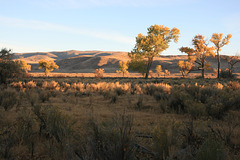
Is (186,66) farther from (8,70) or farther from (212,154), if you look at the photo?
(212,154)

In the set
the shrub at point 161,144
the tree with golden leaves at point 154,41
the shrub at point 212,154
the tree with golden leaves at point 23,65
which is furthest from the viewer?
the tree with golden leaves at point 154,41

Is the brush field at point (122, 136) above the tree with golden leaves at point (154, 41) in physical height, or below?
below

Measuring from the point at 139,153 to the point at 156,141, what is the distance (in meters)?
0.70

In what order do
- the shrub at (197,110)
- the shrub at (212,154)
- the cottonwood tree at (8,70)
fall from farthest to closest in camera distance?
the cottonwood tree at (8,70)
the shrub at (197,110)
the shrub at (212,154)

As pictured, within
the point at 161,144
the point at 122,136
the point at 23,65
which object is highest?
the point at 23,65

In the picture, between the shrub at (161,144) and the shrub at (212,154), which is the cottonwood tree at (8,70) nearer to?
the shrub at (161,144)

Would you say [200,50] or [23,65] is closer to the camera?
[200,50]

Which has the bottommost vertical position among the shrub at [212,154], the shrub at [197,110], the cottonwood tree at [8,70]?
the shrub at [197,110]

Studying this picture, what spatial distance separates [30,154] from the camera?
3.96m

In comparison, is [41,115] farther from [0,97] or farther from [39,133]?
[0,97]

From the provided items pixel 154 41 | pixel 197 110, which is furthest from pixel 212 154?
pixel 154 41

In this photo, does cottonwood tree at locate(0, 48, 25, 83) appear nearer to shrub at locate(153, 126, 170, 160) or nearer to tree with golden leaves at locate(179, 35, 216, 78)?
shrub at locate(153, 126, 170, 160)

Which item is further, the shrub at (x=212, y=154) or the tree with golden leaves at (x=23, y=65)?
the tree with golden leaves at (x=23, y=65)

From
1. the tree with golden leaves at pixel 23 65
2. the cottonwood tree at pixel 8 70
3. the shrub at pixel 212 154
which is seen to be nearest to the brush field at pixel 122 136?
the shrub at pixel 212 154
